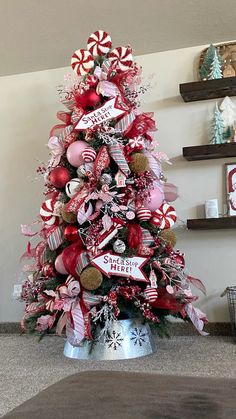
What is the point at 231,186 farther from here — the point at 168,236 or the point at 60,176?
the point at 60,176

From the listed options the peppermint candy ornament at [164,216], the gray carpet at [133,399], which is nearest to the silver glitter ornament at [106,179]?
the peppermint candy ornament at [164,216]

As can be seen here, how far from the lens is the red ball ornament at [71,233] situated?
2.29 metres

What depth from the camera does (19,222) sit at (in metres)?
3.28

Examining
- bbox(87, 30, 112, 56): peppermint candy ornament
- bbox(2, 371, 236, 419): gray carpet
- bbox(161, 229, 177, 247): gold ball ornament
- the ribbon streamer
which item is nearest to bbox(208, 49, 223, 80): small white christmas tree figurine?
bbox(87, 30, 112, 56): peppermint candy ornament

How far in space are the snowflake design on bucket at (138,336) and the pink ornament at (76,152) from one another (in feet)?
2.98

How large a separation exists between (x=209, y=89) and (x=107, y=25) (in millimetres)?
739

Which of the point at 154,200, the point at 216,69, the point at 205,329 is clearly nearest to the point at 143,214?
the point at 154,200

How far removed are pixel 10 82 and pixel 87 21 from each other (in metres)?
0.95

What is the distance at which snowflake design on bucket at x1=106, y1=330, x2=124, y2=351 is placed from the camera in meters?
2.27

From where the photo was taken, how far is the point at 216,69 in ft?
9.38

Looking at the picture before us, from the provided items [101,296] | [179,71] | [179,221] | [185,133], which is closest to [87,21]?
[179,71]

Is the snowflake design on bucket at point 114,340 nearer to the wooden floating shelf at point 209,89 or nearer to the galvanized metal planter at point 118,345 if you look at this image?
the galvanized metal planter at point 118,345

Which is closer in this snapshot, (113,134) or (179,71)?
(113,134)

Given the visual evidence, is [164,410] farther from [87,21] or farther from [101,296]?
[87,21]
